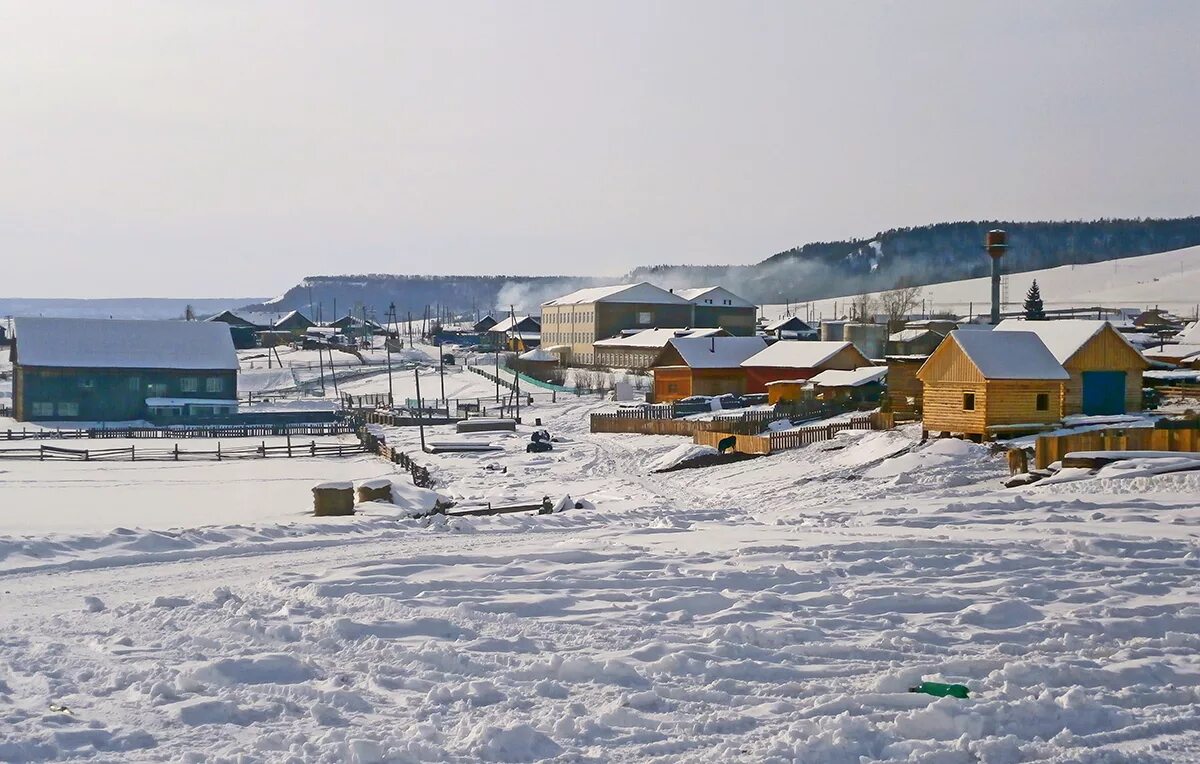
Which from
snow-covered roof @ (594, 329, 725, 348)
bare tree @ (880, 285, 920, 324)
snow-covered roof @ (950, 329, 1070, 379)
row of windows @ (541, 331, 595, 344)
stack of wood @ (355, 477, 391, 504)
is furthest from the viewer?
bare tree @ (880, 285, 920, 324)

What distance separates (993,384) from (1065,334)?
4.89 m

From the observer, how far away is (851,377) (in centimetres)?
5341

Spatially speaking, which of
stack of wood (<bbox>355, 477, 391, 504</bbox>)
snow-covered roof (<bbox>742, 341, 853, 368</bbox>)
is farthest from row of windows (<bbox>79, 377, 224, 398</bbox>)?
A: stack of wood (<bbox>355, 477, 391, 504</bbox>)

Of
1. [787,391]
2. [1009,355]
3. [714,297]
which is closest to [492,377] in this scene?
[714,297]

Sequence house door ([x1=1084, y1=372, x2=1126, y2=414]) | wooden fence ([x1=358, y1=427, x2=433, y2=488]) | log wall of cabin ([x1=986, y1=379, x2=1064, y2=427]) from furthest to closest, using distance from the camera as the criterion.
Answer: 1. house door ([x1=1084, y1=372, x2=1126, y2=414])
2. wooden fence ([x1=358, y1=427, x2=433, y2=488])
3. log wall of cabin ([x1=986, y1=379, x2=1064, y2=427])

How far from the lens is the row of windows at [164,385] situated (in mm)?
68375

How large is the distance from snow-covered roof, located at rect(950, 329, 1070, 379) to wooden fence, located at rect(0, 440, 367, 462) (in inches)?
1053

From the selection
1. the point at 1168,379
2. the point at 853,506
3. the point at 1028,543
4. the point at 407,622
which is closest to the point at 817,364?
the point at 1168,379

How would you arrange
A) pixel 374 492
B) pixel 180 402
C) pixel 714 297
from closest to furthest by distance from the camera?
pixel 374 492
pixel 180 402
pixel 714 297

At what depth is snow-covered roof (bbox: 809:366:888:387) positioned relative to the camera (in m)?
52.3

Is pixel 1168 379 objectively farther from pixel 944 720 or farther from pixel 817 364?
pixel 944 720

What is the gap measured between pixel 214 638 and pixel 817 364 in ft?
172

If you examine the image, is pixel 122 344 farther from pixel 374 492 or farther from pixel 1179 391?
pixel 1179 391

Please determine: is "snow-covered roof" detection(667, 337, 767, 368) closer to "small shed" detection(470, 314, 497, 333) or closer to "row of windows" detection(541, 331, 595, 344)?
"row of windows" detection(541, 331, 595, 344)
